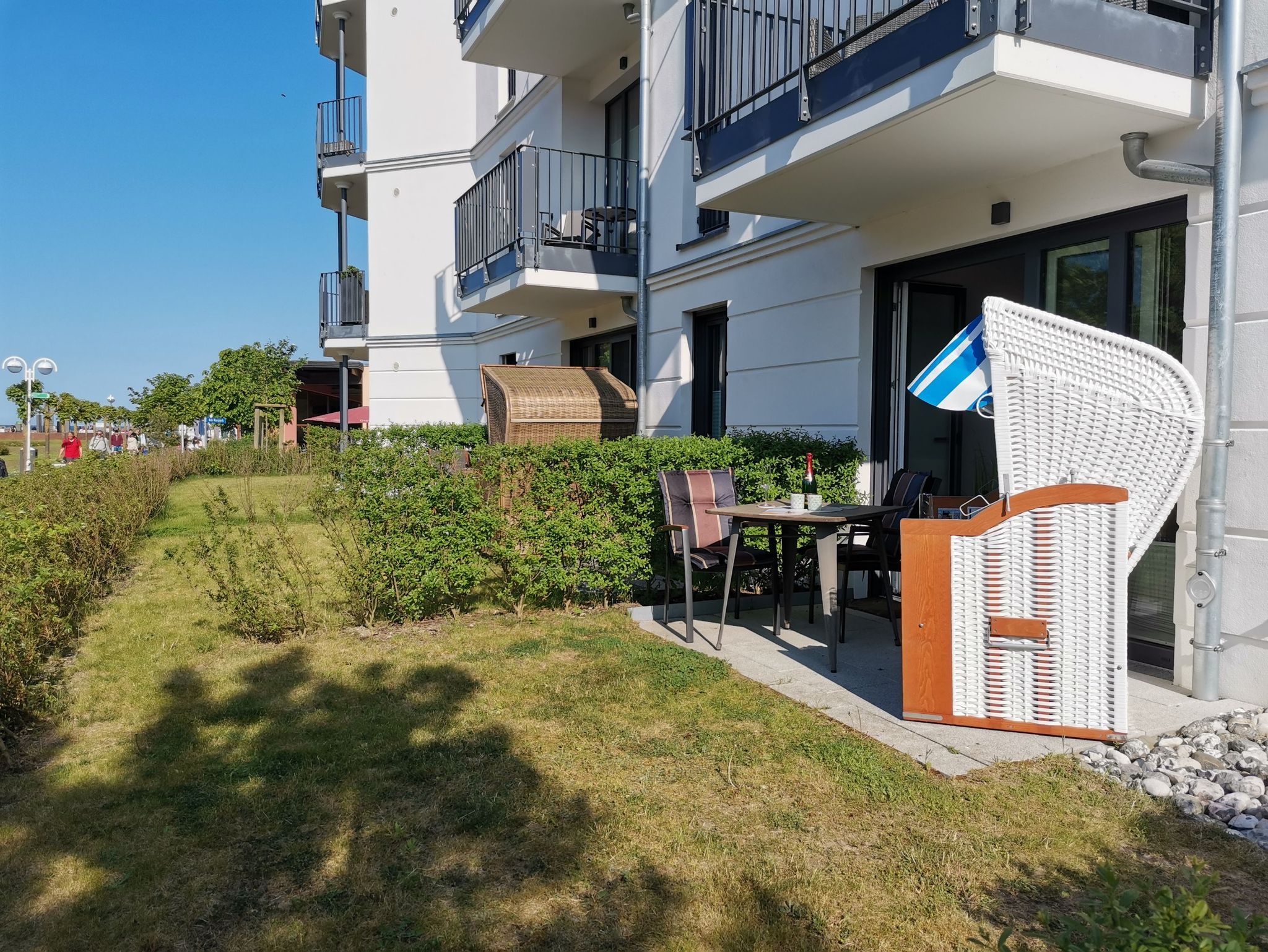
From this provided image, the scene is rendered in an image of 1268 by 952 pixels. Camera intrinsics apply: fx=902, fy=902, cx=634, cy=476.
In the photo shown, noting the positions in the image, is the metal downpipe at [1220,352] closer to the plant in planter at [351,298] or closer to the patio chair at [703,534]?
the patio chair at [703,534]

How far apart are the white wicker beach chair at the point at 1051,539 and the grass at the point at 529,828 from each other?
0.41 metres

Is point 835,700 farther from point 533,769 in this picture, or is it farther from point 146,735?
point 146,735

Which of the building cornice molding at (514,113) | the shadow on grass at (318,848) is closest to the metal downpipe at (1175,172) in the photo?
the shadow on grass at (318,848)

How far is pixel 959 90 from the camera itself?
426 centimetres

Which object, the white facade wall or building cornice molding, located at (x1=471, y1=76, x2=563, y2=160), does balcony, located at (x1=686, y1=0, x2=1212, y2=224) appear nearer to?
the white facade wall

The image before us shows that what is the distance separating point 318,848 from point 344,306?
1788cm

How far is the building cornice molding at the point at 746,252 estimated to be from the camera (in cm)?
740

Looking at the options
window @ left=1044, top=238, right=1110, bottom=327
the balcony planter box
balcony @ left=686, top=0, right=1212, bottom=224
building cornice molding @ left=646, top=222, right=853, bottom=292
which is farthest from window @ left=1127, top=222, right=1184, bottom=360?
the balcony planter box

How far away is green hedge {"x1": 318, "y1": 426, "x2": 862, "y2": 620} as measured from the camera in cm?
587

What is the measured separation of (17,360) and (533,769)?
92.2ft

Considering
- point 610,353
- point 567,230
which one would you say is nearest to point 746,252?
point 567,230

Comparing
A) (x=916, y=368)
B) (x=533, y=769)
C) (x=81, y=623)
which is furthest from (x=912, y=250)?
(x=81, y=623)

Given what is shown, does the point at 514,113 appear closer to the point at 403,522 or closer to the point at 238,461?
the point at 403,522

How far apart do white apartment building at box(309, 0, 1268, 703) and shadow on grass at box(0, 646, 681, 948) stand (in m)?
3.48
